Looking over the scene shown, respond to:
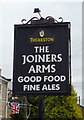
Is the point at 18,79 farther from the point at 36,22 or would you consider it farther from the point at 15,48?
the point at 36,22

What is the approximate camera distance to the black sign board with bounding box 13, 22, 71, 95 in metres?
6.95

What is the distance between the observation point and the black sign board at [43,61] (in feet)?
22.8

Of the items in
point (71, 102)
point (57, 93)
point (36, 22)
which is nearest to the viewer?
point (57, 93)

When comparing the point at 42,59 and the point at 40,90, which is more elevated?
the point at 42,59

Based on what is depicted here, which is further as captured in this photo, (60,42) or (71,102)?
(71,102)

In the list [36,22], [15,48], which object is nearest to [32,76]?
[15,48]

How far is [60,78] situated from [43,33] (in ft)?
3.27

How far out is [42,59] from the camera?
23.1ft

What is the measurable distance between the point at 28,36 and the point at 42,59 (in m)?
0.61

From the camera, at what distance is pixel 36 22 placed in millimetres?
7461

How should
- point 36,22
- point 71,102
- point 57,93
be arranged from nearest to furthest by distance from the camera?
point 57,93 < point 36,22 < point 71,102

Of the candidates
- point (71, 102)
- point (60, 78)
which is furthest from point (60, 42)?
point (71, 102)

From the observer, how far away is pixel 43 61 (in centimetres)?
701

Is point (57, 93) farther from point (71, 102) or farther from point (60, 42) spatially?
point (71, 102)
